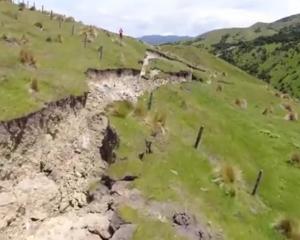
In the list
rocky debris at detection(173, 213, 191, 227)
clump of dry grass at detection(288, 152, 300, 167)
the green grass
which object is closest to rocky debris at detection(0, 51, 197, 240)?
the green grass

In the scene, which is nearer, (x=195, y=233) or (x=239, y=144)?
(x=195, y=233)

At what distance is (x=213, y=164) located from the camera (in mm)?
38000

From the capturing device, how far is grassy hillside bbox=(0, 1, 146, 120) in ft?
110

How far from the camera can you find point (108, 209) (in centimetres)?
3066

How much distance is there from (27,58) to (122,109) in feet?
26.2

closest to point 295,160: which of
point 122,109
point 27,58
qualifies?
point 122,109

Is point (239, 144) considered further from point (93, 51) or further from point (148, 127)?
point (93, 51)

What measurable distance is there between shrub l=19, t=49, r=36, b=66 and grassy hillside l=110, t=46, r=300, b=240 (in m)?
7.48

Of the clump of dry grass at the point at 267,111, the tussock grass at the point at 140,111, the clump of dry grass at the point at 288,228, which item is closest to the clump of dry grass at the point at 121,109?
the tussock grass at the point at 140,111

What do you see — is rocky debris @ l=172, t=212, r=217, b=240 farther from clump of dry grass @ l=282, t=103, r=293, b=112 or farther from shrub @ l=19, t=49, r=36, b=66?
clump of dry grass @ l=282, t=103, r=293, b=112

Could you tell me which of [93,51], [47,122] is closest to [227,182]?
[47,122]

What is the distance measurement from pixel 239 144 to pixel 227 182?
947 centimetres

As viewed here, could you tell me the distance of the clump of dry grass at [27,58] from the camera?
129 feet

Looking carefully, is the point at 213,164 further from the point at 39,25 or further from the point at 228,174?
the point at 39,25
